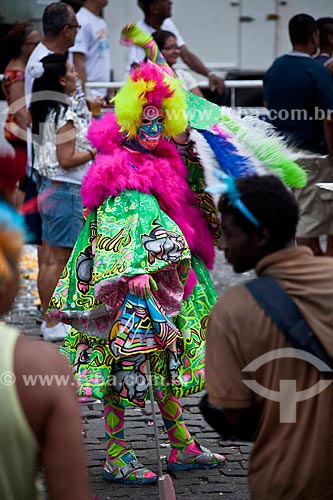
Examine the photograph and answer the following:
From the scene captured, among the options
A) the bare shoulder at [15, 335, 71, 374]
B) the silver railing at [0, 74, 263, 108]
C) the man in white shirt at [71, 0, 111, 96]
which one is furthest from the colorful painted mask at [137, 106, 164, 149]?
the silver railing at [0, 74, 263, 108]

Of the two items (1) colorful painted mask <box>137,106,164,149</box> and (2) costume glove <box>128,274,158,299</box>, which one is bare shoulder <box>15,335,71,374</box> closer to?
(2) costume glove <box>128,274,158,299</box>

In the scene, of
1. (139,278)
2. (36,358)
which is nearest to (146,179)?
(139,278)

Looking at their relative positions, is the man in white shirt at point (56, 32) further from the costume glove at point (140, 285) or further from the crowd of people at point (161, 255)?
the costume glove at point (140, 285)

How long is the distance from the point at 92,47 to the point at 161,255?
4.86 m

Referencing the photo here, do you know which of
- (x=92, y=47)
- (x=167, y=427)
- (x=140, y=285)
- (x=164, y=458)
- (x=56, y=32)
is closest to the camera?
(x=140, y=285)

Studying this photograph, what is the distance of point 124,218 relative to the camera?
4.26 metres

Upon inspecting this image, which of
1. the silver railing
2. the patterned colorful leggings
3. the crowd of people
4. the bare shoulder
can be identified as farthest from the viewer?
the silver railing

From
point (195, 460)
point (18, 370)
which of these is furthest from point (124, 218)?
point (18, 370)

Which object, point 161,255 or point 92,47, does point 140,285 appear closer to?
point 161,255

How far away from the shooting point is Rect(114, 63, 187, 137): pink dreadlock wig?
4336mm

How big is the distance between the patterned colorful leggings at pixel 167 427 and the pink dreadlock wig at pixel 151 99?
130 cm

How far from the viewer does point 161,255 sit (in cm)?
420

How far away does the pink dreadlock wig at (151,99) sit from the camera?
434cm

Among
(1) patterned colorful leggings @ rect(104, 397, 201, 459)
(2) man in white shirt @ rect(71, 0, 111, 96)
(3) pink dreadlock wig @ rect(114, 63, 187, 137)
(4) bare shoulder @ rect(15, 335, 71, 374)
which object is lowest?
(1) patterned colorful leggings @ rect(104, 397, 201, 459)
